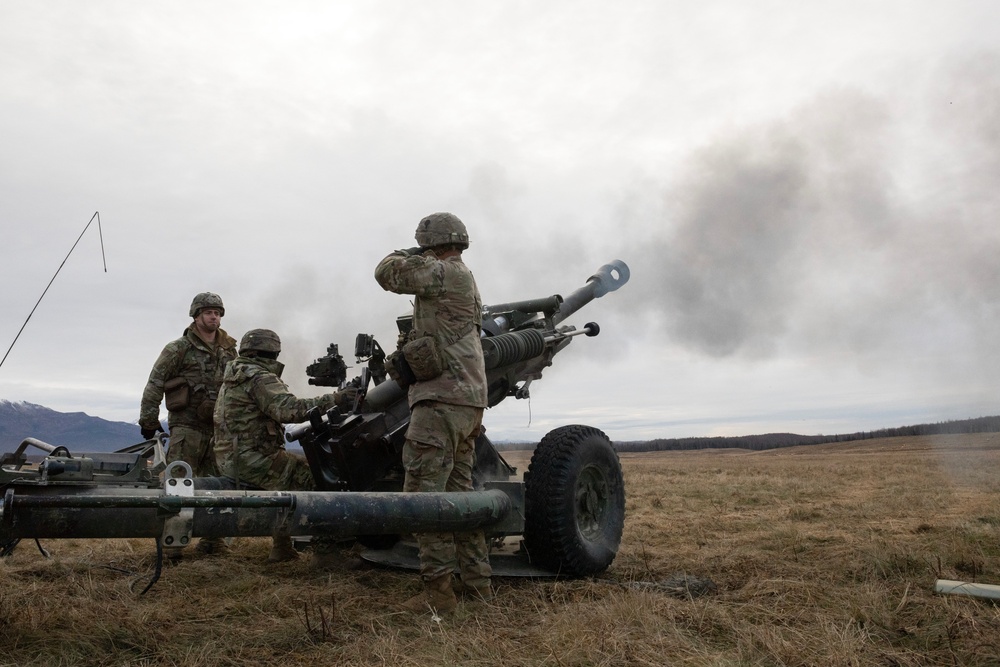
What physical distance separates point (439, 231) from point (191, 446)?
3.18 m

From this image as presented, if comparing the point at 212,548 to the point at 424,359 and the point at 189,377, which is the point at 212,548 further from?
the point at 424,359

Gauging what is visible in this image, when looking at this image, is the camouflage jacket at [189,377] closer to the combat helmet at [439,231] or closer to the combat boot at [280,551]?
the combat boot at [280,551]

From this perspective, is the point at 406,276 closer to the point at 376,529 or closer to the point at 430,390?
the point at 430,390

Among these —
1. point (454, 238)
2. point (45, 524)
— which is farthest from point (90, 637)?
point (454, 238)

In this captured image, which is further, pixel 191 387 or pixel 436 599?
pixel 191 387

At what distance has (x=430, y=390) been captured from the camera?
4.40m

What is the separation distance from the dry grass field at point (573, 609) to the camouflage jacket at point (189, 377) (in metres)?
1.04

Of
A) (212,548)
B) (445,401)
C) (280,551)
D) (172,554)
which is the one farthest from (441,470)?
(212,548)

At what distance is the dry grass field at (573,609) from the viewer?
10.2ft

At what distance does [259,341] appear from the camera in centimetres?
562

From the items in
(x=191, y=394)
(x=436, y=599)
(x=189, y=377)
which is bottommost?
(x=436, y=599)

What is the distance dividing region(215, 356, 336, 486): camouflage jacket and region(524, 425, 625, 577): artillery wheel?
5.81ft

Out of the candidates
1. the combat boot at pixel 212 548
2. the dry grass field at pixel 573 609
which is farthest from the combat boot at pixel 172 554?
the combat boot at pixel 212 548

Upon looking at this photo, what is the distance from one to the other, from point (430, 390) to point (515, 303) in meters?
2.13
